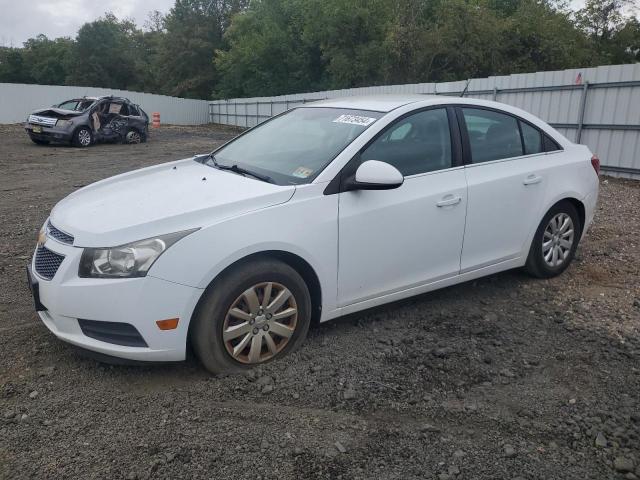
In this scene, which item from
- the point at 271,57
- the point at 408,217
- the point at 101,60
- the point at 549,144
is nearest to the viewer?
the point at 408,217

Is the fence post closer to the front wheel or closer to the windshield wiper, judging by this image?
the windshield wiper

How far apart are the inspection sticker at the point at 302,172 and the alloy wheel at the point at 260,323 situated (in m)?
0.74

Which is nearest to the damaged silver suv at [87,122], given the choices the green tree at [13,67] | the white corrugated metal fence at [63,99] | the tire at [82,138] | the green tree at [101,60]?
the tire at [82,138]

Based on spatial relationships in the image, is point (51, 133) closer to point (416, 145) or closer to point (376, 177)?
point (416, 145)

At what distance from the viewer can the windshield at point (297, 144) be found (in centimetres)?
371

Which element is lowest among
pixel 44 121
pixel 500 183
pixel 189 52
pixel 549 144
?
pixel 44 121

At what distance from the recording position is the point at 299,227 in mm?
3365

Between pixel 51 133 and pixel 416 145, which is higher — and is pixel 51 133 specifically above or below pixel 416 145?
below

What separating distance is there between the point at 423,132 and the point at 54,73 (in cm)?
7021

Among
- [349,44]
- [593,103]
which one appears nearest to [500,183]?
[593,103]

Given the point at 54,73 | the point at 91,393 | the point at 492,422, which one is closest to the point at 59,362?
the point at 91,393

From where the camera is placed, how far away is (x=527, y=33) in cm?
3002

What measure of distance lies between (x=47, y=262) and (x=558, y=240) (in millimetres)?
4027

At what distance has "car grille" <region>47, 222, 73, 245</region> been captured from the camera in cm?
320
